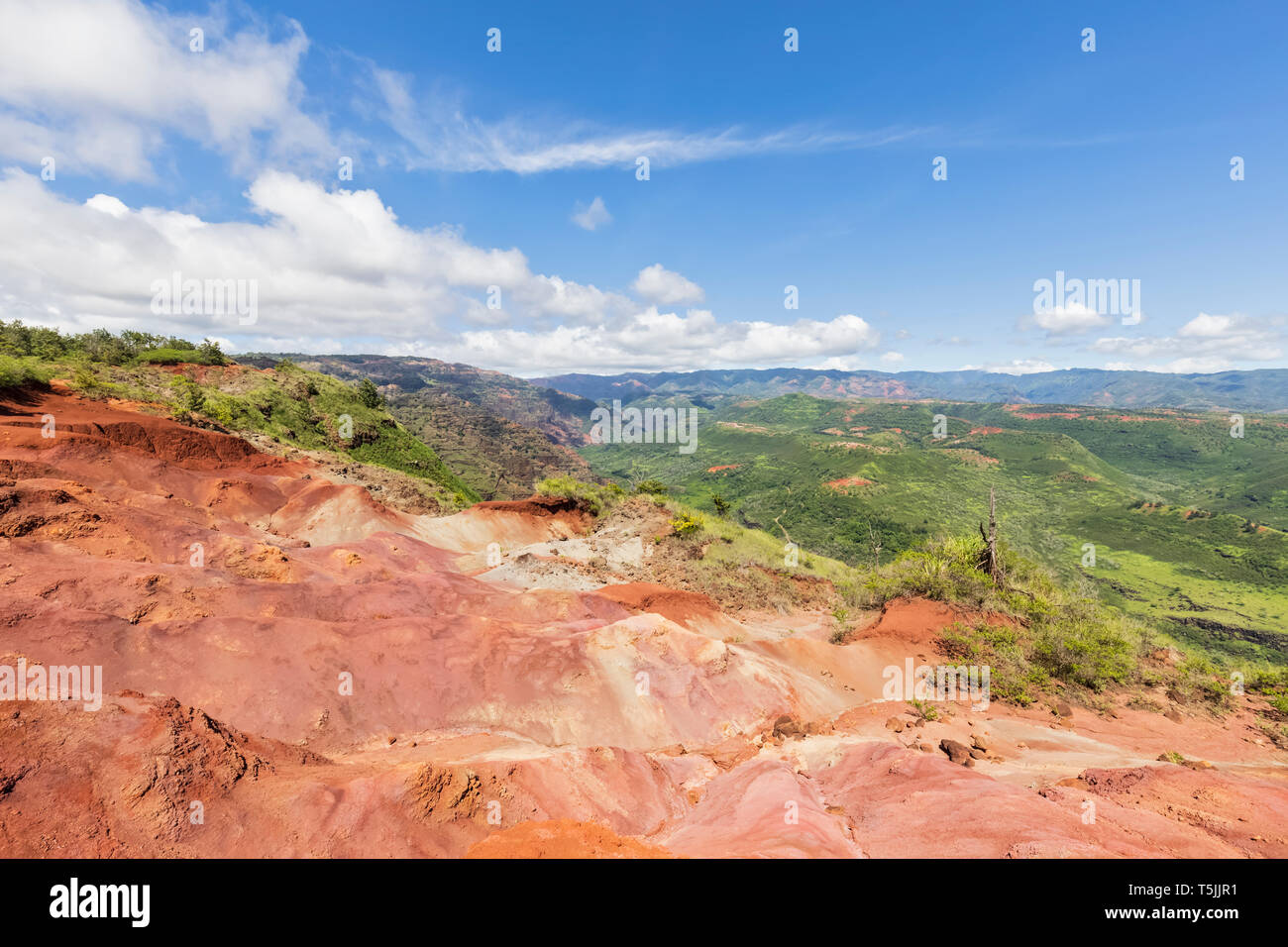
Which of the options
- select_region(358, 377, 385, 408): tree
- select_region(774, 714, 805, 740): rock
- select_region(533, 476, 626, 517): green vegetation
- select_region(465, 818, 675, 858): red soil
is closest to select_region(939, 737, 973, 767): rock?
select_region(774, 714, 805, 740): rock

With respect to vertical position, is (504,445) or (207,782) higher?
(504,445)

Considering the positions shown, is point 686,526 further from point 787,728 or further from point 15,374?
point 15,374

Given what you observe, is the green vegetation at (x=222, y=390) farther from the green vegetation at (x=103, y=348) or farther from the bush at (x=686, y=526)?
the bush at (x=686, y=526)

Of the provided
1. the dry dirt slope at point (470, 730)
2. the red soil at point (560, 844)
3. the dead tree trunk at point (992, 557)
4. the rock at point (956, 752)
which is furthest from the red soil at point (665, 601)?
the red soil at point (560, 844)

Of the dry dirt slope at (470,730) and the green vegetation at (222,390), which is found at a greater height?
the green vegetation at (222,390)
